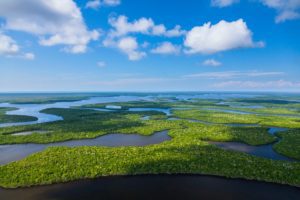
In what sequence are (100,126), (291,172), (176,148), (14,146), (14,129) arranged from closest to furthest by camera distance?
(291,172)
(176,148)
(14,146)
(14,129)
(100,126)

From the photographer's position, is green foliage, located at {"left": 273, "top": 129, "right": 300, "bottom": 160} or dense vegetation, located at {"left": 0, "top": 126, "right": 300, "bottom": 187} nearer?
dense vegetation, located at {"left": 0, "top": 126, "right": 300, "bottom": 187}

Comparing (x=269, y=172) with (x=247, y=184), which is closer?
(x=247, y=184)

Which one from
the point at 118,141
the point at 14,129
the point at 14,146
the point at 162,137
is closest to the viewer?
the point at 14,146

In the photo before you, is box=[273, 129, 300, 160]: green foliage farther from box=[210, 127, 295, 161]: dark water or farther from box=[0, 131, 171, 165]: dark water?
box=[0, 131, 171, 165]: dark water

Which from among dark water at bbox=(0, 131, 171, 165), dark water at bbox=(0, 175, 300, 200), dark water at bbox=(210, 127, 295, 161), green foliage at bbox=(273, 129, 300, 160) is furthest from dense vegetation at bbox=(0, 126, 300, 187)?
green foliage at bbox=(273, 129, 300, 160)

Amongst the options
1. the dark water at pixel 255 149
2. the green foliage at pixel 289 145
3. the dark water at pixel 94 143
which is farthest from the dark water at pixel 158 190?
the dark water at pixel 94 143

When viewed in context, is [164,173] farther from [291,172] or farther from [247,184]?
[291,172]

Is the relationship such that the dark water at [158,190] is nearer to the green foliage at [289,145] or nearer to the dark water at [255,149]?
the dark water at [255,149]

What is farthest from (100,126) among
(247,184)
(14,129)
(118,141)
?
(247,184)
